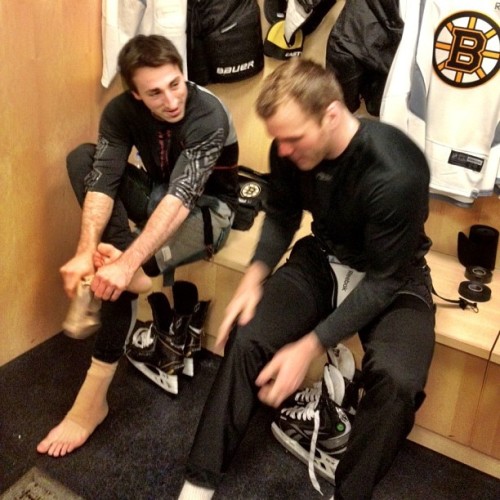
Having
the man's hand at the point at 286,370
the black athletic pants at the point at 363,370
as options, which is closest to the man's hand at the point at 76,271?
the black athletic pants at the point at 363,370

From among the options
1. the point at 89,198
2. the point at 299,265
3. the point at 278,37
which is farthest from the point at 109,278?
the point at 278,37

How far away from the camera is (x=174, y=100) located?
1586 millimetres

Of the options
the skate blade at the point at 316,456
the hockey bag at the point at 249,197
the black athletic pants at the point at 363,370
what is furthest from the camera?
the hockey bag at the point at 249,197

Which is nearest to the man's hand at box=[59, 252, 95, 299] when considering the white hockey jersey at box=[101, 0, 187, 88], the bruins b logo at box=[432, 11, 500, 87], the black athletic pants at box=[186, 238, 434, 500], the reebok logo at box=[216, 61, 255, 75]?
the black athletic pants at box=[186, 238, 434, 500]

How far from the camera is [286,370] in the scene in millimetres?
1254

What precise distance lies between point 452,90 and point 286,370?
899 mm

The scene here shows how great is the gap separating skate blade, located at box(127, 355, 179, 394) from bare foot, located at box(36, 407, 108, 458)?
23cm

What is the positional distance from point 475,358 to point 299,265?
1.59 feet

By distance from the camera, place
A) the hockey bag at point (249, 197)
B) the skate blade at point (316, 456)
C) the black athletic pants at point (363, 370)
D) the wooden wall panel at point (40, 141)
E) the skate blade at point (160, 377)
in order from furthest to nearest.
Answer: the hockey bag at point (249, 197), the skate blade at point (160, 377), the wooden wall panel at point (40, 141), the skate blade at point (316, 456), the black athletic pants at point (363, 370)

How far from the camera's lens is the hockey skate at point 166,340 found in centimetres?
183

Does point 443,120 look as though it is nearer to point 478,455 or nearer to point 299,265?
point 299,265

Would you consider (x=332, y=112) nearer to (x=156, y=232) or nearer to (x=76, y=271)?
(x=156, y=232)

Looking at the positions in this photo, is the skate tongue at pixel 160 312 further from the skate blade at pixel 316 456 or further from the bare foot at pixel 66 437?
the skate blade at pixel 316 456

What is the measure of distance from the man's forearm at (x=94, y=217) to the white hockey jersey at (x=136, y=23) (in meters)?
0.47
